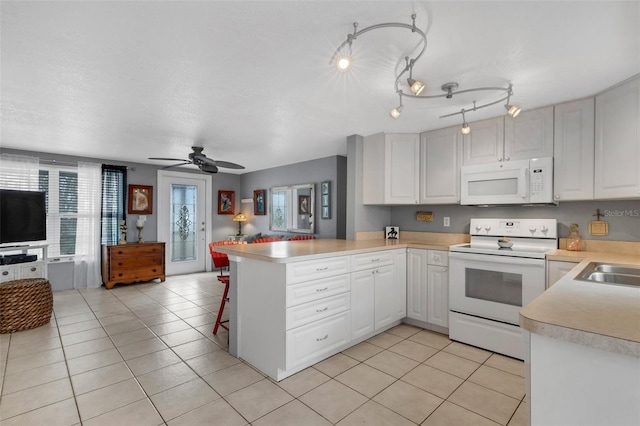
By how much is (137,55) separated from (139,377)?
7.49 feet

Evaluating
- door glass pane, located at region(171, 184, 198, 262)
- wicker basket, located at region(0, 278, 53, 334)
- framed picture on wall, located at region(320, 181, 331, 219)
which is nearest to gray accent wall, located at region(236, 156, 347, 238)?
framed picture on wall, located at region(320, 181, 331, 219)

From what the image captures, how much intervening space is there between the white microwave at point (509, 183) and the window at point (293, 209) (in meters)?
2.68

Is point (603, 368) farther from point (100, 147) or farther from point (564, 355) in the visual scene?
point (100, 147)

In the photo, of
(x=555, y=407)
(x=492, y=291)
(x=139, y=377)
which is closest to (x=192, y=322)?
(x=139, y=377)

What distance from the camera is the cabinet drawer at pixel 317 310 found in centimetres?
223

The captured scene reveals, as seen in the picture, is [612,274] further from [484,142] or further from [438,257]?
[484,142]

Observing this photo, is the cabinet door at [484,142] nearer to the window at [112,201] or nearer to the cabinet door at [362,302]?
the cabinet door at [362,302]

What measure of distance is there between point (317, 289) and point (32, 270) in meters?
3.91

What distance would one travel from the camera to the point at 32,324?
3244mm

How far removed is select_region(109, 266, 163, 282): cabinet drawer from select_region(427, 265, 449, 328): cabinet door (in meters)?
4.65

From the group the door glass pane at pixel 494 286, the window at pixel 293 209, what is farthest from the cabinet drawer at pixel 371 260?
the window at pixel 293 209

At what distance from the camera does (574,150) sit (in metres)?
2.54

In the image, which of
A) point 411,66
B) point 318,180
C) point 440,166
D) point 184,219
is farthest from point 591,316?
point 184,219

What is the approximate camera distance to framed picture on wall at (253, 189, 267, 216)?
6301 mm
